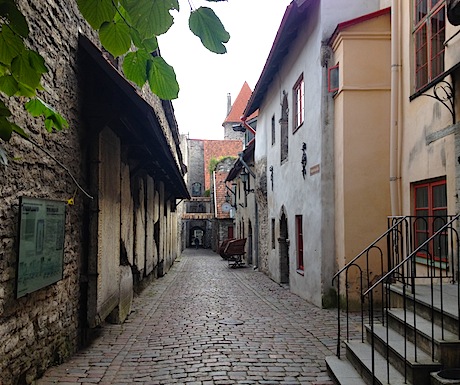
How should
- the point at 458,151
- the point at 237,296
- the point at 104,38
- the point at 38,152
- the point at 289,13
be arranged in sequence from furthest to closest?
1. the point at 237,296
2. the point at 289,13
3. the point at 458,151
4. the point at 38,152
5. the point at 104,38

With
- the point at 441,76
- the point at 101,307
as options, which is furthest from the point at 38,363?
→ the point at 441,76

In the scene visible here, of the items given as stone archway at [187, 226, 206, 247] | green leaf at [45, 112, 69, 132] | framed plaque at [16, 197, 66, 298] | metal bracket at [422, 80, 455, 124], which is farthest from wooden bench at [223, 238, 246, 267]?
stone archway at [187, 226, 206, 247]

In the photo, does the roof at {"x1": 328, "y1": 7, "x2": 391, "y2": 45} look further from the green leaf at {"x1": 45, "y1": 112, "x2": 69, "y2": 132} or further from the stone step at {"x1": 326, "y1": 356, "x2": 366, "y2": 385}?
the green leaf at {"x1": 45, "y1": 112, "x2": 69, "y2": 132}

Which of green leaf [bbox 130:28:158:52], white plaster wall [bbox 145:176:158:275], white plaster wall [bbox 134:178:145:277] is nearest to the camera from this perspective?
green leaf [bbox 130:28:158:52]

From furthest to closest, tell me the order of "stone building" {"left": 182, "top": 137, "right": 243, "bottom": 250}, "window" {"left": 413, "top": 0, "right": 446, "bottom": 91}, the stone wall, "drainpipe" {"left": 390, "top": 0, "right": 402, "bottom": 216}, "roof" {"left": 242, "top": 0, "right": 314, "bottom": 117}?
"stone building" {"left": 182, "top": 137, "right": 243, "bottom": 250} < "roof" {"left": 242, "top": 0, "right": 314, "bottom": 117} < "drainpipe" {"left": 390, "top": 0, "right": 402, "bottom": 216} < "window" {"left": 413, "top": 0, "right": 446, "bottom": 91} < the stone wall

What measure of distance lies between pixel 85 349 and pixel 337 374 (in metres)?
3.38

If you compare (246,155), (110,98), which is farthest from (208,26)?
(246,155)

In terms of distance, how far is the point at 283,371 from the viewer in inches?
212

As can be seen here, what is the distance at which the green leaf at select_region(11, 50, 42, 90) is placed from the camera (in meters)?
1.92

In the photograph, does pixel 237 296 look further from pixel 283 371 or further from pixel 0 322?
pixel 0 322

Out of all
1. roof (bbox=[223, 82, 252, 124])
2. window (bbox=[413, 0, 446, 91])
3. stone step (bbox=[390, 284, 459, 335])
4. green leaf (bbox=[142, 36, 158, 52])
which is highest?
roof (bbox=[223, 82, 252, 124])

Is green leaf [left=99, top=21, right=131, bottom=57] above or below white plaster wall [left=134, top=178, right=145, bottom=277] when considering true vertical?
above

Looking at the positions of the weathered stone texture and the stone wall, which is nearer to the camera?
the stone wall

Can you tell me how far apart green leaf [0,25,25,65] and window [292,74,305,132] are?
10.1 m
